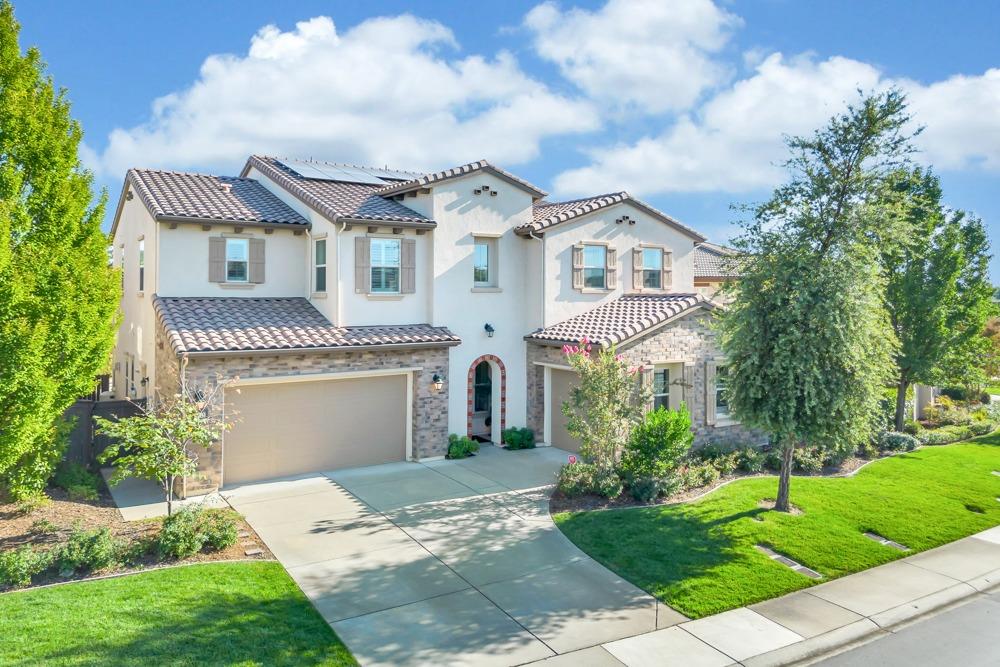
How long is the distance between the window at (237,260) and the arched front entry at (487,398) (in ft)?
21.3

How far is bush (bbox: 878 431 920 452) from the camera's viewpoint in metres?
20.1

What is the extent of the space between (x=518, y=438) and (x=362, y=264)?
647 cm

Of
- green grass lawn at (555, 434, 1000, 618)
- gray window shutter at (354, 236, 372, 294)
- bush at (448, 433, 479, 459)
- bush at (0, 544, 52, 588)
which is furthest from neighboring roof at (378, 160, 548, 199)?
bush at (0, 544, 52, 588)

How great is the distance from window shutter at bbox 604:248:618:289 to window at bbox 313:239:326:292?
8194mm

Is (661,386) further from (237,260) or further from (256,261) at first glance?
(237,260)

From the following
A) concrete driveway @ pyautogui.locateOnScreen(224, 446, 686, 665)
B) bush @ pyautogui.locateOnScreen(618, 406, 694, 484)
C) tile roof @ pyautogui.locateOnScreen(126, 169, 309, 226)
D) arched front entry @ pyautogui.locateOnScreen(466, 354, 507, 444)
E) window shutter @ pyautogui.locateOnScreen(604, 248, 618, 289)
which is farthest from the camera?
window shutter @ pyautogui.locateOnScreen(604, 248, 618, 289)

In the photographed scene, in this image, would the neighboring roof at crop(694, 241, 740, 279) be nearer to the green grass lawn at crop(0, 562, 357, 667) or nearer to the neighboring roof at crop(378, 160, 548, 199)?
the neighboring roof at crop(378, 160, 548, 199)

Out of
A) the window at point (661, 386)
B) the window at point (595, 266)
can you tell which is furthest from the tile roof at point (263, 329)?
the window at point (661, 386)

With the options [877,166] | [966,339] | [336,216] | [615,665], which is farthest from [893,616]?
[966,339]

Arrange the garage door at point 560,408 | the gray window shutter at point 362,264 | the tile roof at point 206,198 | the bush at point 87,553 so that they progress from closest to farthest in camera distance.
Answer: the bush at point 87,553 < the tile roof at point 206,198 < the gray window shutter at point 362,264 < the garage door at point 560,408

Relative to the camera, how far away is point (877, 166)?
13062 millimetres

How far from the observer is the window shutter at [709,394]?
1838cm

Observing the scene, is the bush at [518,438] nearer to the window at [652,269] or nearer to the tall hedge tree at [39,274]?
the window at [652,269]

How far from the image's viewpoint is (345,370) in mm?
16359
